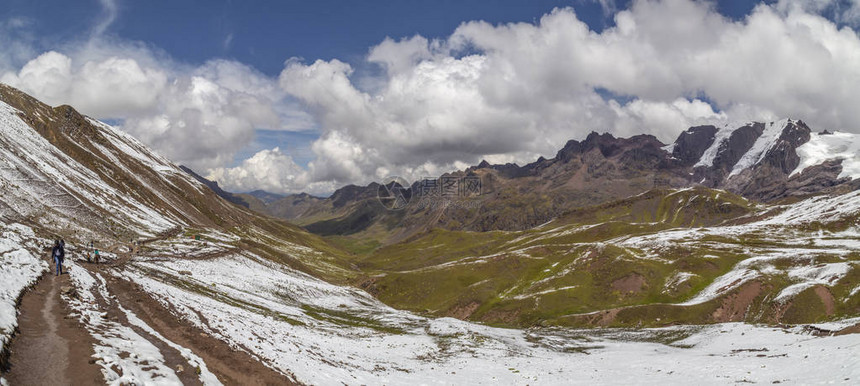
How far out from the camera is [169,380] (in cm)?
1773

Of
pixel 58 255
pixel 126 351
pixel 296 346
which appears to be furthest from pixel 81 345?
pixel 58 255

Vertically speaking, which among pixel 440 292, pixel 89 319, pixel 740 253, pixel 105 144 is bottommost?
pixel 440 292

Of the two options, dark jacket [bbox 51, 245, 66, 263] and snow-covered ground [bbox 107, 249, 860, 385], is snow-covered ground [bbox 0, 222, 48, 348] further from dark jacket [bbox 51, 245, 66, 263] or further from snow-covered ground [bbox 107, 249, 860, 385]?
snow-covered ground [bbox 107, 249, 860, 385]

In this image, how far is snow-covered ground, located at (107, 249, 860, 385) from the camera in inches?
1203

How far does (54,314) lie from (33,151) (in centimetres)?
11161

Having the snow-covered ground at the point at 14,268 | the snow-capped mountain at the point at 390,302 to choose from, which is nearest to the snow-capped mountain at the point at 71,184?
the snow-capped mountain at the point at 390,302

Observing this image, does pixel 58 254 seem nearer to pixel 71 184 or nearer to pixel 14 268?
pixel 14 268

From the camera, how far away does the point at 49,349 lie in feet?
60.3

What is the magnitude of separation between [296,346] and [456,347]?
23.3 meters

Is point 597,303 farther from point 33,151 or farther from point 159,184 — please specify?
point 159,184

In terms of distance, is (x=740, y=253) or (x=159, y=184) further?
(x=159, y=184)

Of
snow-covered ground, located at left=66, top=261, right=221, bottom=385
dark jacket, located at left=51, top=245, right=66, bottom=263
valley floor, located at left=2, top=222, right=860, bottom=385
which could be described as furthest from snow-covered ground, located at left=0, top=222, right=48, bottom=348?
snow-covered ground, located at left=66, top=261, right=221, bottom=385

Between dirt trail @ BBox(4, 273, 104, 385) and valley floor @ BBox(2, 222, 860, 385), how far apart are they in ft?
0.21

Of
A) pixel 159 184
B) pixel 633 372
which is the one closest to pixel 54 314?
pixel 633 372
